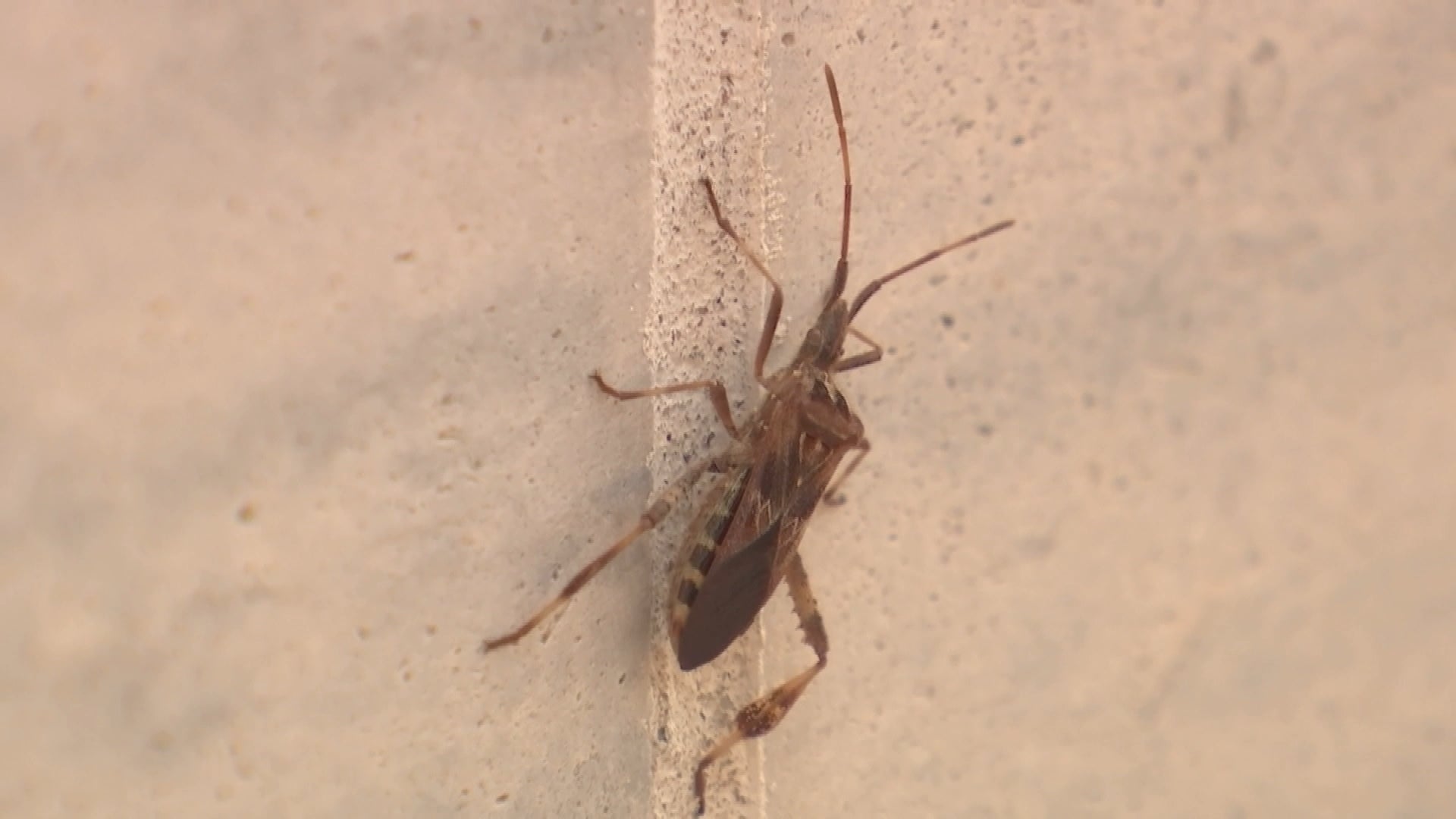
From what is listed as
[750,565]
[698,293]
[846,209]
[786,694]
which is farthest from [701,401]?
[786,694]

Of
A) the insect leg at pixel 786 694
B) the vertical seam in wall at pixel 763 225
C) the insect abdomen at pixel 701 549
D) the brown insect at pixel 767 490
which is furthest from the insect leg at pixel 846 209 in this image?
the insect leg at pixel 786 694

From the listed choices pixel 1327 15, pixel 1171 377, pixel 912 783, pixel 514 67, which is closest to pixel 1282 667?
pixel 1171 377

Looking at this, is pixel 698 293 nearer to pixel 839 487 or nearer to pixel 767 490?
pixel 767 490

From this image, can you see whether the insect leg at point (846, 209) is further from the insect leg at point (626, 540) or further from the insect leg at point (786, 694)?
the insect leg at point (786, 694)

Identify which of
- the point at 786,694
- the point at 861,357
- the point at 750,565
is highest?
the point at 861,357

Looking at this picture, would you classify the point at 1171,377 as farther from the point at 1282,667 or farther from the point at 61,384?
the point at 61,384

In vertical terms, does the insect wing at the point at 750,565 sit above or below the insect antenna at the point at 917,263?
below
